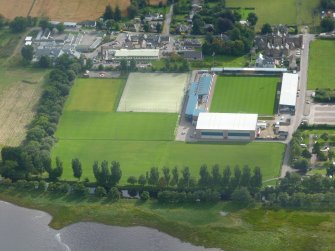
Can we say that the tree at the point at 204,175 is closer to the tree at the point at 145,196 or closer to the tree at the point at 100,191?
the tree at the point at 145,196

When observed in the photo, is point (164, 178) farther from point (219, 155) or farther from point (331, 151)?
point (331, 151)

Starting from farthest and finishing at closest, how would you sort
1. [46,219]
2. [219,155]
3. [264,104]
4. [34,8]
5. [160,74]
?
1. [34,8]
2. [160,74]
3. [264,104]
4. [219,155]
5. [46,219]

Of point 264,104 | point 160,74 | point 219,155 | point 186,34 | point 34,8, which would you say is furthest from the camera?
point 34,8

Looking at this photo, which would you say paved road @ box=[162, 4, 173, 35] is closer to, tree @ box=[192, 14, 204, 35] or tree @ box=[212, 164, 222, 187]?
tree @ box=[192, 14, 204, 35]

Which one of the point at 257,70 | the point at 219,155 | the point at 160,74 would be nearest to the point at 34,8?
the point at 160,74

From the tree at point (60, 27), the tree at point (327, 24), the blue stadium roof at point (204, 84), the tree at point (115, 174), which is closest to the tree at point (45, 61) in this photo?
the tree at point (60, 27)

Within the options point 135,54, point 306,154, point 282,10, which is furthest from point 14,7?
point 306,154
